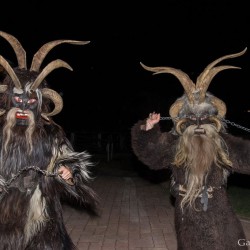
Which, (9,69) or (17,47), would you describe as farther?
(17,47)

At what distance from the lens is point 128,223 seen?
A: 7727 mm

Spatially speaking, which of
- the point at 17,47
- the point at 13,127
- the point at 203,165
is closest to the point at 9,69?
the point at 17,47

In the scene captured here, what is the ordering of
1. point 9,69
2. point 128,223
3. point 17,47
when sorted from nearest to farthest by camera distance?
point 9,69 < point 17,47 < point 128,223

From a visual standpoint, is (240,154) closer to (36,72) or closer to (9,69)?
(36,72)

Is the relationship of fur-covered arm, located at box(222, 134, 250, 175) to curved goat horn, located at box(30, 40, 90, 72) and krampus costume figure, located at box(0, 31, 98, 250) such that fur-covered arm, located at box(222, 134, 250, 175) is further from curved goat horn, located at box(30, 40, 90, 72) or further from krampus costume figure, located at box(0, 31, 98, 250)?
curved goat horn, located at box(30, 40, 90, 72)

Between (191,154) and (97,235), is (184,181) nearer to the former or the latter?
(191,154)

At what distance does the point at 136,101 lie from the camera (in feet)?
97.9

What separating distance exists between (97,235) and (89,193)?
2649 millimetres

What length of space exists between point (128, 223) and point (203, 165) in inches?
150

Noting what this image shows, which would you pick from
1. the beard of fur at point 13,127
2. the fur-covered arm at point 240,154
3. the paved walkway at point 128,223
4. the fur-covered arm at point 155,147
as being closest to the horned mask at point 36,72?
the beard of fur at point 13,127

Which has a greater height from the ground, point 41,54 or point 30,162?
point 41,54

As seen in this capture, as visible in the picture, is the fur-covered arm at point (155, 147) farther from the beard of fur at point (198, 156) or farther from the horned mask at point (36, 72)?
the horned mask at point (36, 72)

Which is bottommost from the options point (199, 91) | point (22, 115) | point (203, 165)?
point (203, 165)

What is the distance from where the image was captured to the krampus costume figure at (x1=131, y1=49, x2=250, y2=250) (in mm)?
4238
